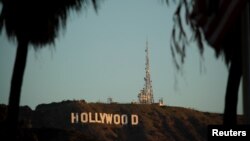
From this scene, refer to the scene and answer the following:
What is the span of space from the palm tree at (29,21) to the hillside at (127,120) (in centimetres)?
14914

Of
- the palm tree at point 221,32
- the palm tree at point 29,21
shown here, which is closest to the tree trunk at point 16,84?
the palm tree at point 29,21

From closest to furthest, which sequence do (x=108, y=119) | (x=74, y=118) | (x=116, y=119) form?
1. (x=74, y=118)
2. (x=108, y=119)
3. (x=116, y=119)

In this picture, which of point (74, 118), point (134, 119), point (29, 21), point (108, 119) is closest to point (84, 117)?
point (74, 118)

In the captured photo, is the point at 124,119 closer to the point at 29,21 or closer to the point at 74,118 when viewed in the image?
the point at 74,118

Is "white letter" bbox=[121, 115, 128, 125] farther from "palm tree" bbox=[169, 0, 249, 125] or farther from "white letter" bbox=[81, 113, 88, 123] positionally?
"palm tree" bbox=[169, 0, 249, 125]

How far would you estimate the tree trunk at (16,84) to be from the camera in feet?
56.4

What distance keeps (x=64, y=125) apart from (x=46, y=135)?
5829 inches

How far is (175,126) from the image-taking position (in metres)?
187

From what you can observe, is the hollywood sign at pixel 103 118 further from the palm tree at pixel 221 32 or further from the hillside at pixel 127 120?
the palm tree at pixel 221 32

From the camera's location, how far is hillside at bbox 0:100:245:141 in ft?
574

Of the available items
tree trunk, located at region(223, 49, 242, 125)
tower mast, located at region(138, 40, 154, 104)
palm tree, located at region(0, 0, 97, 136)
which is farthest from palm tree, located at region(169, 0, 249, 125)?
tower mast, located at region(138, 40, 154, 104)

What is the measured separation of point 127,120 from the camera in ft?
605

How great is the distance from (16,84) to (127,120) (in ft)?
550

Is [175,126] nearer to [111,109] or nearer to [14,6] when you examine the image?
[111,109]
